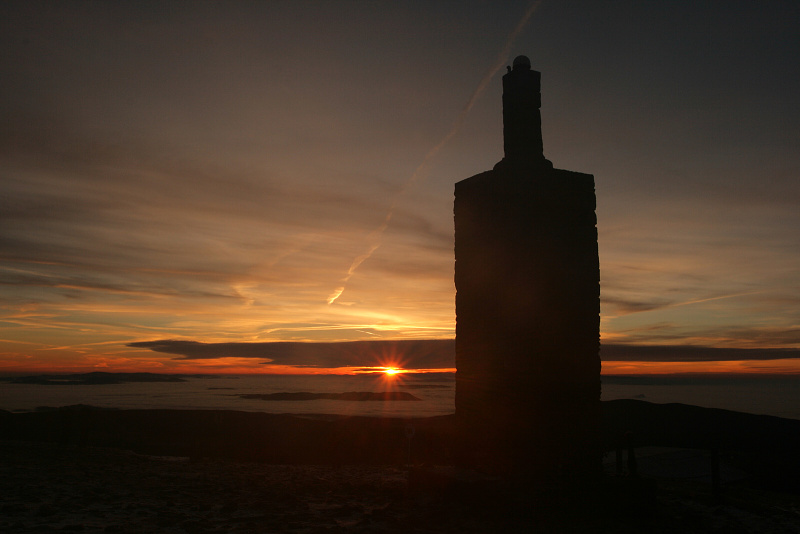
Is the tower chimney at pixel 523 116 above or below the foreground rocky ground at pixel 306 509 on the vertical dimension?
above

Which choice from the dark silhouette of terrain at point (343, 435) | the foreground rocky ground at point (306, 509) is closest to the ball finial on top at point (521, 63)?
the foreground rocky ground at point (306, 509)

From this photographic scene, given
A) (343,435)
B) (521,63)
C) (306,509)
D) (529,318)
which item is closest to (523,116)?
(521,63)

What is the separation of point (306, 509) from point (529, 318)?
147 inches

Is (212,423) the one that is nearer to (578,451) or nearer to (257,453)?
(257,453)

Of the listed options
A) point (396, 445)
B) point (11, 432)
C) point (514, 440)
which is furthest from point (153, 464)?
point (11, 432)

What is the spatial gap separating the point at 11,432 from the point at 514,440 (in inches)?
982

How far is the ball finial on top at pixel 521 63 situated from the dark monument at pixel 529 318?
0.10 metres

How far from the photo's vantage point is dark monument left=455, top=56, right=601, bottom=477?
7152 mm

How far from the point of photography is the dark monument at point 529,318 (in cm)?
715

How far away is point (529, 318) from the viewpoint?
7.22m

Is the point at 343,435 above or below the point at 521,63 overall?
below

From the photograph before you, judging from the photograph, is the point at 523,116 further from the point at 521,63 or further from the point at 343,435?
the point at 343,435

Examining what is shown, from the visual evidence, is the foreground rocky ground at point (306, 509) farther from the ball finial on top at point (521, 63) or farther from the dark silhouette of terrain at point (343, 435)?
the dark silhouette of terrain at point (343, 435)

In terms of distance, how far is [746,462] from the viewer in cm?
1927
